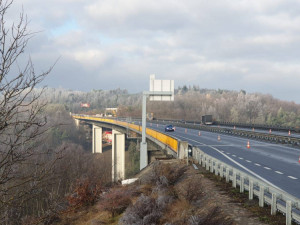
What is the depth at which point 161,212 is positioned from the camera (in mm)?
9289

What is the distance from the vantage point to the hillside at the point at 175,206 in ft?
29.1

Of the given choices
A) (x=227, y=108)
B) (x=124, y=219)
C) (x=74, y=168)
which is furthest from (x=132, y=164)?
(x=227, y=108)

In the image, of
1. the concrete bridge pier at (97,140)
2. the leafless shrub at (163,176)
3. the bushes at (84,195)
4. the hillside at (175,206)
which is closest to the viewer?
the hillside at (175,206)

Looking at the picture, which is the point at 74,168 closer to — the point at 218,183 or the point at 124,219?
the point at 218,183

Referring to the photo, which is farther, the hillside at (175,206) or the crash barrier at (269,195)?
the hillside at (175,206)

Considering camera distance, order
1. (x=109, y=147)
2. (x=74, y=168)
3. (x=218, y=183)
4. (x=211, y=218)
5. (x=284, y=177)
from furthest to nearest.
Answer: (x=109, y=147) → (x=74, y=168) → (x=284, y=177) → (x=218, y=183) → (x=211, y=218)

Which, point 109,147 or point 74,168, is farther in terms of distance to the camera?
point 109,147

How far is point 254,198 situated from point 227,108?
144m

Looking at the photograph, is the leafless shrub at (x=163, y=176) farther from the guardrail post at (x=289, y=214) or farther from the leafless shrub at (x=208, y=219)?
the guardrail post at (x=289, y=214)

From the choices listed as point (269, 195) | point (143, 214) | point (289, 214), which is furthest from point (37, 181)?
point (269, 195)

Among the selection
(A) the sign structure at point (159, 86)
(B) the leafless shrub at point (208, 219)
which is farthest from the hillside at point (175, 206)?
(A) the sign structure at point (159, 86)

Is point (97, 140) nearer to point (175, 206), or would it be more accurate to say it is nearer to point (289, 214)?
point (175, 206)

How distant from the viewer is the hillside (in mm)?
8875

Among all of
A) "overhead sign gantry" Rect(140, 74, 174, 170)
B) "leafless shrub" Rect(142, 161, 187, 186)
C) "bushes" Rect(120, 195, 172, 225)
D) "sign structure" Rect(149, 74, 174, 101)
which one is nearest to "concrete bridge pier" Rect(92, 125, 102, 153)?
"overhead sign gantry" Rect(140, 74, 174, 170)
